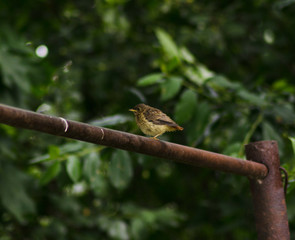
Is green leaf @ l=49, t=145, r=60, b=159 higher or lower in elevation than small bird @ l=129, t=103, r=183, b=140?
lower

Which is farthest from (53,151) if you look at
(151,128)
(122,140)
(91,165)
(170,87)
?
(122,140)

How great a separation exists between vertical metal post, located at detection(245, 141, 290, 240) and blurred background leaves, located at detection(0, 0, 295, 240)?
29cm

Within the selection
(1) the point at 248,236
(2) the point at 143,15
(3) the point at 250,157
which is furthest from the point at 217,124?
(2) the point at 143,15

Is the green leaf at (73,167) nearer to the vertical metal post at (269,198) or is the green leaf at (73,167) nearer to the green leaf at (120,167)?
the green leaf at (120,167)

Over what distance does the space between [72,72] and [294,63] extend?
2.17 metres

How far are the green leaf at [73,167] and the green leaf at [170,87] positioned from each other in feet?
2.09

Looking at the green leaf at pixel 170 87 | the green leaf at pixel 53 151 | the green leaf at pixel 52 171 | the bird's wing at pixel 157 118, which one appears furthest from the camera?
the green leaf at pixel 170 87

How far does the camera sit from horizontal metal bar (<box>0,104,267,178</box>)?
119 centimetres

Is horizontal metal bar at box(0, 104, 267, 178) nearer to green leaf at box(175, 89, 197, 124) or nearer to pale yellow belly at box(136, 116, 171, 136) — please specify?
pale yellow belly at box(136, 116, 171, 136)

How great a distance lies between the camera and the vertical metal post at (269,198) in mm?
1729

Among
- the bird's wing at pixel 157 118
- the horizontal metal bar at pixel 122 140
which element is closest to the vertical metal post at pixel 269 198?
the horizontal metal bar at pixel 122 140

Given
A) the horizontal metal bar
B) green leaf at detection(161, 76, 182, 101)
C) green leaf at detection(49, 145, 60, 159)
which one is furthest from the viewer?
green leaf at detection(161, 76, 182, 101)

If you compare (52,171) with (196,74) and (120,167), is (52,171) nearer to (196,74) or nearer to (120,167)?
(120,167)

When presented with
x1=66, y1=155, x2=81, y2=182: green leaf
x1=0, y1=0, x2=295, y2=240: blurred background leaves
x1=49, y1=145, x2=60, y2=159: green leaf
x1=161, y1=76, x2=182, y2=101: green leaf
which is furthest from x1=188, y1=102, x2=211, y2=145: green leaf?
x1=49, y1=145, x2=60, y2=159: green leaf
